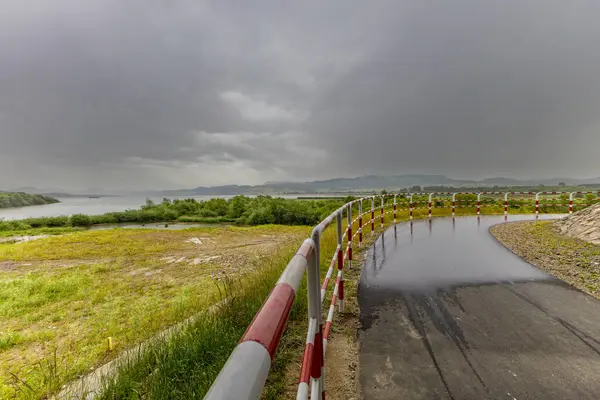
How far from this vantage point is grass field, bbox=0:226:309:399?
15.5 feet

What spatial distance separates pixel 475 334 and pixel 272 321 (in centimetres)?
343

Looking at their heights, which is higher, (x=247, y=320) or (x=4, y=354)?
(x=247, y=320)

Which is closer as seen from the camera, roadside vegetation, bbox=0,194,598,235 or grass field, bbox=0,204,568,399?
grass field, bbox=0,204,568,399

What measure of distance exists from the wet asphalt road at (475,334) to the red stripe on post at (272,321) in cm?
211

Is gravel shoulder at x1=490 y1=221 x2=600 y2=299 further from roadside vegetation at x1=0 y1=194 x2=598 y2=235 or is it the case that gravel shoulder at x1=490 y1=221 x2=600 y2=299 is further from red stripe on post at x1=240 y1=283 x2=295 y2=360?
roadside vegetation at x1=0 y1=194 x2=598 y2=235

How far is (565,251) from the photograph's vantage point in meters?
6.52

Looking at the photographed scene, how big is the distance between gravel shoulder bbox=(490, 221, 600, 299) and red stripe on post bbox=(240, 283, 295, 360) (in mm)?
5334

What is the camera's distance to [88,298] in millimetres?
8227

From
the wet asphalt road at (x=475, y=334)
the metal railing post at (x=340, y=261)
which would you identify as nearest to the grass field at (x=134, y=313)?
the metal railing post at (x=340, y=261)

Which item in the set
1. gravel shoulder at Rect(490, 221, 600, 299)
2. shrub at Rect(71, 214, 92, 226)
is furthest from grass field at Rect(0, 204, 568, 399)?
shrub at Rect(71, 214, 92, 226)

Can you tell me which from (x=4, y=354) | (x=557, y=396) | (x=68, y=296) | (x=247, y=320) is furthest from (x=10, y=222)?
(x=557, y=396)

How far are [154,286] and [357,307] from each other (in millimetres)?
7305

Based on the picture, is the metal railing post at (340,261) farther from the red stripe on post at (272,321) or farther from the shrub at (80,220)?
the shrub at (80,220)

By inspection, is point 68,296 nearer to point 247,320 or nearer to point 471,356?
point 247,320
